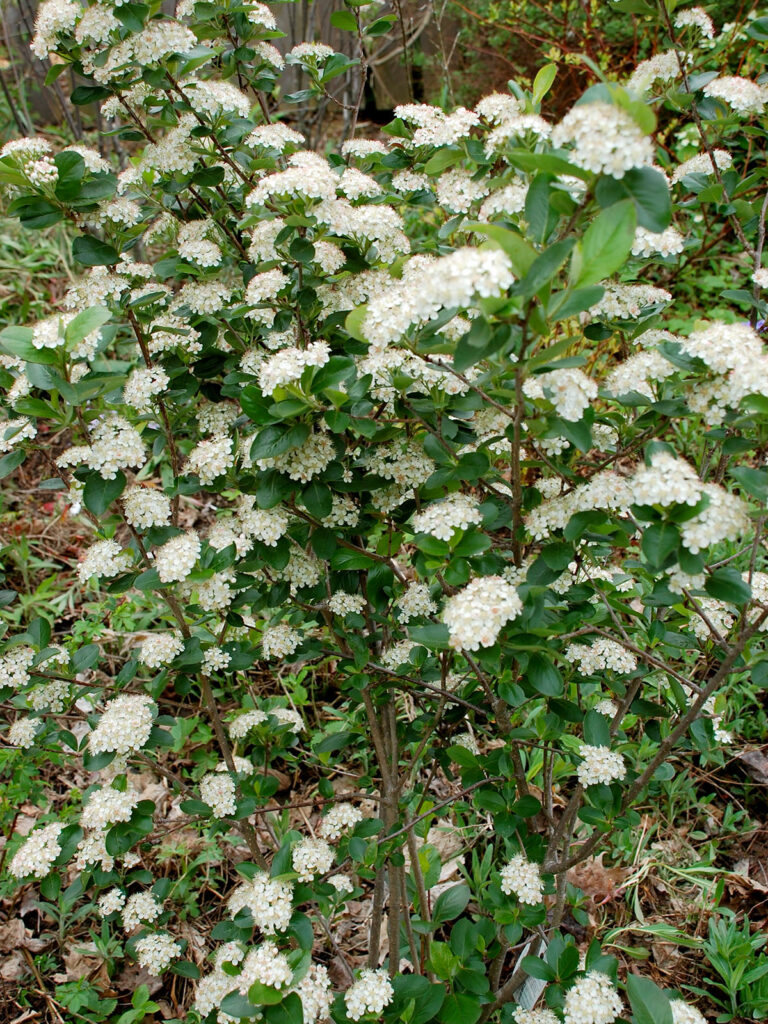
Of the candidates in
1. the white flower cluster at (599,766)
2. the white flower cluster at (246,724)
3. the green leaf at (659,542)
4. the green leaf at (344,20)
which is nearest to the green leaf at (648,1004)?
the white flower cluster at (599,766)

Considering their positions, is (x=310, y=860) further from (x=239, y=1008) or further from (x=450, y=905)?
(x=450, y=905)

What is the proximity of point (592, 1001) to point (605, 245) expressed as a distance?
126 centimetres

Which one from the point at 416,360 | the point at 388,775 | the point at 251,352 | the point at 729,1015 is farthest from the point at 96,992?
the point at 416,360

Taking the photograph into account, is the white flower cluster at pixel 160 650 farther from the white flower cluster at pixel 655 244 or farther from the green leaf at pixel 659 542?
the white flower cluster at pixel 655 244

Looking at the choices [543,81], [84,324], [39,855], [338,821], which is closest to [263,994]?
[338,821]

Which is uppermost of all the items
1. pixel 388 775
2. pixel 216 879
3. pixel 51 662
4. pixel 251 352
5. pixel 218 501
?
pixel 251 352

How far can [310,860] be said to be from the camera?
5.12ft

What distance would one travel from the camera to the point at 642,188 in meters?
1.04

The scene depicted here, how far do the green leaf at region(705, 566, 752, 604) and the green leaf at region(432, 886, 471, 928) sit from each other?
1.01 m

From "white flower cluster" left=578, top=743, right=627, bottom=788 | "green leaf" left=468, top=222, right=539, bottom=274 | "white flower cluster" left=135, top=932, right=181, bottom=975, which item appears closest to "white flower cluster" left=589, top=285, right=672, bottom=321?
"green leaf" left=468, top=222, right=539, bottom=274

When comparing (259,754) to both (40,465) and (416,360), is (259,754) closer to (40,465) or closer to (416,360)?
(416,360)

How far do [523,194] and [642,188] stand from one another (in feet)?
1.02

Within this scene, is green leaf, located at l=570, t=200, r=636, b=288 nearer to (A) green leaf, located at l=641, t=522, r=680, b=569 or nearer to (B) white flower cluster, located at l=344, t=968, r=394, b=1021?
(A) green leaf, located at l=641, t=522, r=680, b=569

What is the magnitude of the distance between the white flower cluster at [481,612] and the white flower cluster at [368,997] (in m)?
0.75
